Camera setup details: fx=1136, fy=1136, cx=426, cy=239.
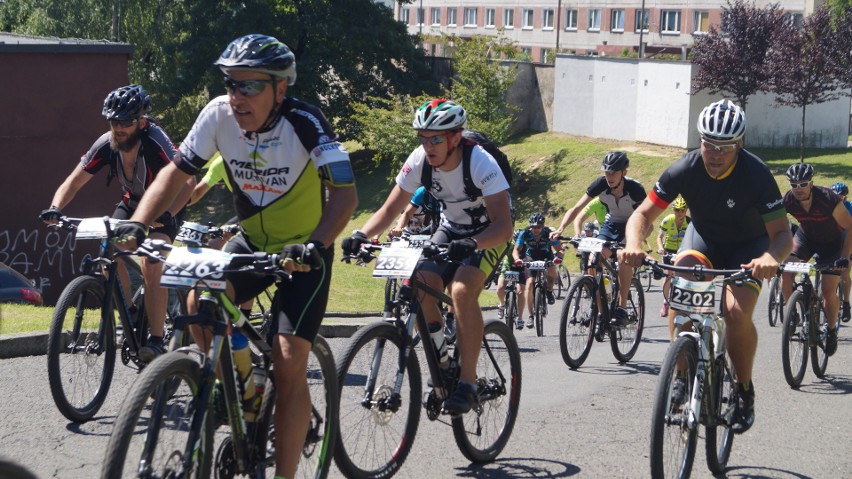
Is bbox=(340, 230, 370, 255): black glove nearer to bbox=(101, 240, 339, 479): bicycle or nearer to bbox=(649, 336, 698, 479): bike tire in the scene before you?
bbox=(101, 240, 339, 479): bicycle

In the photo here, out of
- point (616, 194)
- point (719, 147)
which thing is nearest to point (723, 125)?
point (719, 147)

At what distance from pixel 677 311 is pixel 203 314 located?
2829mm

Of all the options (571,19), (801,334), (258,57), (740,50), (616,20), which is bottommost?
(801,334)

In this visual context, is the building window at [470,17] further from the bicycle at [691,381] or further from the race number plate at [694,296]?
the race number plate at [694,296]

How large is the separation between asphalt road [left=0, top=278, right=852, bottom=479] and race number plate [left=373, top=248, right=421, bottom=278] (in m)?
1.13

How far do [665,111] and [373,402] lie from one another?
31853 mm

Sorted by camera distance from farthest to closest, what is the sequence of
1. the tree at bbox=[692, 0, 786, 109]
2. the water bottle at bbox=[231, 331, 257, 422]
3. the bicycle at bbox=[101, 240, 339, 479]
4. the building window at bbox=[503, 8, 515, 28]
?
the building window at bbox=[503, 8, 515, 28] < the tree at bbox=[692, 0, 786, 109] < the water bottle at bbox=[231, 331, 257, 422] < the bicycle at bbox=[101, 240, 339, 479]

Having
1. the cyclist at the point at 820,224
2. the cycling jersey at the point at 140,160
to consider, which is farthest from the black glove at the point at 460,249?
the cyclist at the point at 820,224

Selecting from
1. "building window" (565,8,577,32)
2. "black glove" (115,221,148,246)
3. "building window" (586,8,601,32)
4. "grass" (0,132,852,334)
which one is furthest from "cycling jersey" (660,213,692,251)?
"building window" (565,8,577,32)

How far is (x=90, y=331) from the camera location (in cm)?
685

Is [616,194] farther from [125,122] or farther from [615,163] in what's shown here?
[125,122]

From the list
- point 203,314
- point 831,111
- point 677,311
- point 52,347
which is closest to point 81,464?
point 52,347

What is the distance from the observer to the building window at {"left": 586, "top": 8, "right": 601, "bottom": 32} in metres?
70.3

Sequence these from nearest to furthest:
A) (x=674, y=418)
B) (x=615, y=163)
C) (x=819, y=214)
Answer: (x=674, y=418) → (x=615, y=163) → (x=819, y=214)
